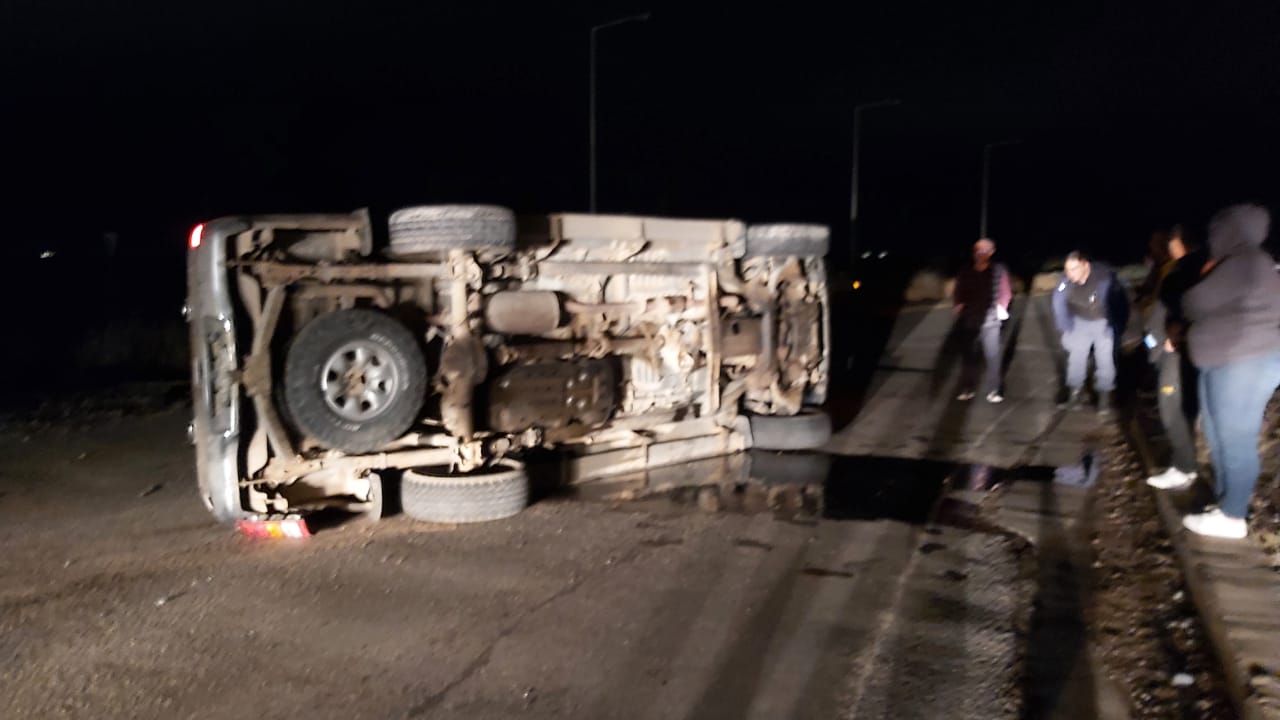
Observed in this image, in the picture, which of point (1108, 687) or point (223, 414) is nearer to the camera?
point (1108, 687)

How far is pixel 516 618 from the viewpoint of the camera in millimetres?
4738

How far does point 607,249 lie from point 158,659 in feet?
14.6

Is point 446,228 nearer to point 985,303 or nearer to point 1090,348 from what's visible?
point 985,303

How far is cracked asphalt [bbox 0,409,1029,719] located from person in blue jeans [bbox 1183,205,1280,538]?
126 centimetres

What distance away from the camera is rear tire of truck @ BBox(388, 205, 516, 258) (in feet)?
20.7

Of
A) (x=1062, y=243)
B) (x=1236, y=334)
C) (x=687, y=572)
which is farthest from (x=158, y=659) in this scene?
(x=1062, y=243)

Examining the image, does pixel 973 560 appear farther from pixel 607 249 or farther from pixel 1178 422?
pixel 607 249

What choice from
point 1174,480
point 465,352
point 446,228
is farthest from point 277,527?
point 1174,480

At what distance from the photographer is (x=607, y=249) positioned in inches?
301

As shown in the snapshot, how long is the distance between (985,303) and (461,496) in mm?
6682

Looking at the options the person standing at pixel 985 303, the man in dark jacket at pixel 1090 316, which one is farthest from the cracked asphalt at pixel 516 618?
the person standing at pixel 985 303

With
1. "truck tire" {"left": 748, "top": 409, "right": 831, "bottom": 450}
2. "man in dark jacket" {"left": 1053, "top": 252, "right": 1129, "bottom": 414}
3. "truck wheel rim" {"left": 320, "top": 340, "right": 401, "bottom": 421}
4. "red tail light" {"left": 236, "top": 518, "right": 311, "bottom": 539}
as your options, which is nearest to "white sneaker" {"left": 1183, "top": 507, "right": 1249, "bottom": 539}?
"truck tire" {"left": 748, "top": 409, "right": 831, "bottom": 450}

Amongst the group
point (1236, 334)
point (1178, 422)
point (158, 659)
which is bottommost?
point (158, 659)

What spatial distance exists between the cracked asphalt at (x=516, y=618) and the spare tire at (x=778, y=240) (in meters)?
2.92
